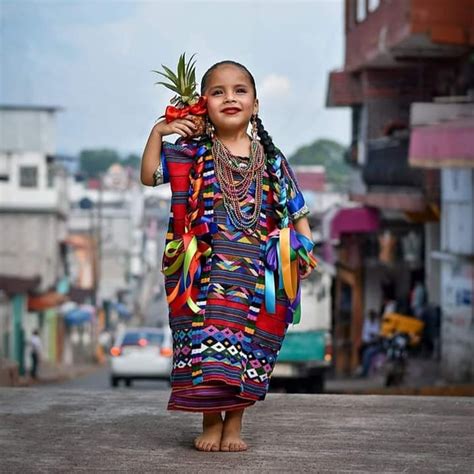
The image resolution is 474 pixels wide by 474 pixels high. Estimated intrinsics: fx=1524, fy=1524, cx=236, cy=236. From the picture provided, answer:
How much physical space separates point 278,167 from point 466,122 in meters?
14.8

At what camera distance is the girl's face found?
24.0 ft

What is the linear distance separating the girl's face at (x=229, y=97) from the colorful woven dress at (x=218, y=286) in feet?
0.55

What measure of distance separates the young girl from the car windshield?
82.7 ft

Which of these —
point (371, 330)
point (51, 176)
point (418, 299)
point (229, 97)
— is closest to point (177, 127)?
point (229, 97)

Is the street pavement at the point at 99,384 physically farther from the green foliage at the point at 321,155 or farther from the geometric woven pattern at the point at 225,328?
the green foliage at the point at 321,155

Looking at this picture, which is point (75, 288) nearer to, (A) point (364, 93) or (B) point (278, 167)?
(A) point (364, 93)

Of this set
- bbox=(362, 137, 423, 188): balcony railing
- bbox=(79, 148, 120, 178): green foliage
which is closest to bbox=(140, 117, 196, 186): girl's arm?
bbox=(362, 137, 423, 188): balcony railing

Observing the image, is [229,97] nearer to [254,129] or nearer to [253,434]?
[254,129]

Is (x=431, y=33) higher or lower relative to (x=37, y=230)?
higher

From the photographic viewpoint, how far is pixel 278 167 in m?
7.46

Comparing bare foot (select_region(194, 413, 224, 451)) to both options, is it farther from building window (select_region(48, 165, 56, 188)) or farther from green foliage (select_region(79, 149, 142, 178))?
green foliage (select_region(79, 149, 142, 178))

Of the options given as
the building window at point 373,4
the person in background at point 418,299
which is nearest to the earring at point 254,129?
the person in background at point 418,299

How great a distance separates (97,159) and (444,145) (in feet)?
447

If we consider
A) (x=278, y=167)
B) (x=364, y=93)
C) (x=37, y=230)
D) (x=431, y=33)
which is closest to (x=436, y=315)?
(x=431, y=33)
